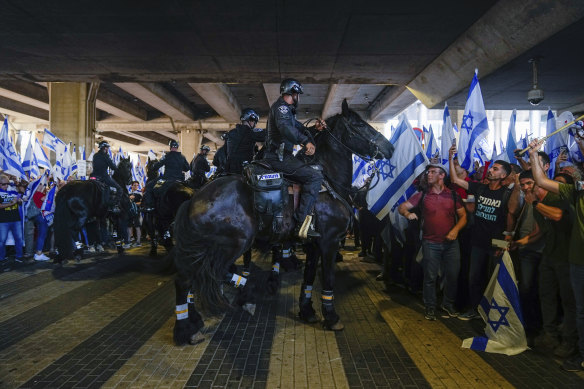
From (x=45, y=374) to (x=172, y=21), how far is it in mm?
7182

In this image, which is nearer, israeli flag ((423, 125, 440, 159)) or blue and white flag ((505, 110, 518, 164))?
blue and white flag ((505, 110, 518, 164))

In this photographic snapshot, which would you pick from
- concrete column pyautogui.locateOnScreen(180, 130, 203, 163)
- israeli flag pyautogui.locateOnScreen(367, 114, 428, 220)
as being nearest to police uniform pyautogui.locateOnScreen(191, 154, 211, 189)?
israeli flag pyautogui.locateOnScreen(367, 114, 428, 220)

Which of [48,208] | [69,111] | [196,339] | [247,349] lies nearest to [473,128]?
[247,349]

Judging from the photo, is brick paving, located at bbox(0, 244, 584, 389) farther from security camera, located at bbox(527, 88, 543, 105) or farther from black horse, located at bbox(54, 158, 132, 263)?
security camera, located at bbox(527, 88, 543, 105)

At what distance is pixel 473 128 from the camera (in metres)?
6.01

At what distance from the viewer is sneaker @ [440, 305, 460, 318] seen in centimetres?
589

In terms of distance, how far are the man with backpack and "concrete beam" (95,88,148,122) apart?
22.3 metres

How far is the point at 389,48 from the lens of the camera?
31.8 ft

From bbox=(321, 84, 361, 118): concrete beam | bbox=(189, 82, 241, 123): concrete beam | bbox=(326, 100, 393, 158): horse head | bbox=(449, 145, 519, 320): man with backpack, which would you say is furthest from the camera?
bbox=(189, 82, 241, 123): concrete beam

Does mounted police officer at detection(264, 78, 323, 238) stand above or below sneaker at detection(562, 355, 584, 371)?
above

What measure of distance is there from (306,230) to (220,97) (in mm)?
16032

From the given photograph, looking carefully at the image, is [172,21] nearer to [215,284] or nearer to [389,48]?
[389,48]

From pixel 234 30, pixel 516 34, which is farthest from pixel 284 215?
→ pixel 516 34

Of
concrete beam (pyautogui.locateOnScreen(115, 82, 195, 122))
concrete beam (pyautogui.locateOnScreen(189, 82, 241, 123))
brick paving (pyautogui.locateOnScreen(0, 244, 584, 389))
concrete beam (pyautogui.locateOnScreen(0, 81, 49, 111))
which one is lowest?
brick paving (pyautogui.locateOnScreen(0, 244, 584, 389))
